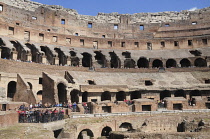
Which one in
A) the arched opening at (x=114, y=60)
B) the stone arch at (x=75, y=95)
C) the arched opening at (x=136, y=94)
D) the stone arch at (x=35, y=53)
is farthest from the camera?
the arched opening at (x=114, y=60)

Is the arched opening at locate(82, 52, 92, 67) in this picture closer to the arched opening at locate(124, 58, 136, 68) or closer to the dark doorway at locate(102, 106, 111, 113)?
the arched opening at locate(124, 58, 136, 68)

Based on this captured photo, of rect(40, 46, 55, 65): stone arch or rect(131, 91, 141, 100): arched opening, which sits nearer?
rect(131, 91, 141, 100): arched opening

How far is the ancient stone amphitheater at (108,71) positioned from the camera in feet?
62.8

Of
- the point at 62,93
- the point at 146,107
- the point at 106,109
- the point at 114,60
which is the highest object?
the point at 114,60

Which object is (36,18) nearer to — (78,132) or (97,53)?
(97,53)

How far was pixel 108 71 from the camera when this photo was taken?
37.1 m

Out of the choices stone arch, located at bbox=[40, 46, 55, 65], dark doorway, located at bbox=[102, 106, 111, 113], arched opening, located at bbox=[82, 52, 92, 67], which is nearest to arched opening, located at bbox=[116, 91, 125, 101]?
dark doorway, located at bbox=[102, 106, 111, 113]

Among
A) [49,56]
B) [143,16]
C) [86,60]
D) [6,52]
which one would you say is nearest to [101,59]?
[86,60]

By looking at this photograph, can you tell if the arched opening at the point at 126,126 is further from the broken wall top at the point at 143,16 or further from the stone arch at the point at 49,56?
the broken wall top at the point at 143,16

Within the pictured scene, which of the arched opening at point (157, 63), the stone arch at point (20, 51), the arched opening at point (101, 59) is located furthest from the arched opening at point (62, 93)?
the arched opening at point (157, 63)

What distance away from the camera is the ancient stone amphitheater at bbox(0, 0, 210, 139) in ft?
62.8

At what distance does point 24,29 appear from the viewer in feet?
125

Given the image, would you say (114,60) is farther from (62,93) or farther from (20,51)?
(62,93)

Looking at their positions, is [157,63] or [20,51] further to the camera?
[157,63]
